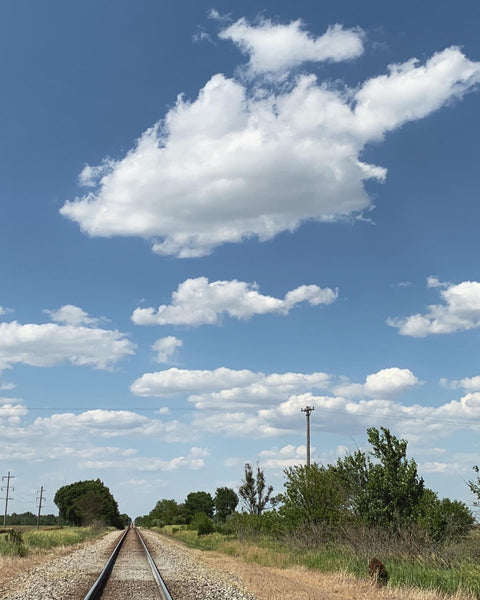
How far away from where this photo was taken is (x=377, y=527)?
76.6 feet

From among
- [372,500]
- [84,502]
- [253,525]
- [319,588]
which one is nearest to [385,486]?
[372,500]

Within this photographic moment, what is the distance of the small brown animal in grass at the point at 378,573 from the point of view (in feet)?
56.4

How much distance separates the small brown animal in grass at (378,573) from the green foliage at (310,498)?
31.1 feet

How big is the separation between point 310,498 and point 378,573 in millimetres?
13083

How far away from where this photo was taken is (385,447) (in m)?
24.7

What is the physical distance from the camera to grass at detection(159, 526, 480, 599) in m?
15.6

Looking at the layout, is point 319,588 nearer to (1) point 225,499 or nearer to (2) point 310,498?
(2) point 310,498

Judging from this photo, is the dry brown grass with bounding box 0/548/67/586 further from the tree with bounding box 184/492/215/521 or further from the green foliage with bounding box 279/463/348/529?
the tree with bounding box 184/492/215/521

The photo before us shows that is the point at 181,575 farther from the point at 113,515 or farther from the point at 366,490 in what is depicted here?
the point at 113,515

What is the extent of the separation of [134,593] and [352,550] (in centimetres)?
1115

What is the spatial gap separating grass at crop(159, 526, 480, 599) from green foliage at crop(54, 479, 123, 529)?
89.1 metres

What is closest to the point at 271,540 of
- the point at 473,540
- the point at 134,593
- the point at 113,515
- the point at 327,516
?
the point at 327,516

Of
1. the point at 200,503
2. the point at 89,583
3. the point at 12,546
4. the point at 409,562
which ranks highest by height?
the point at 409,562

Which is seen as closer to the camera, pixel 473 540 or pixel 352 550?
pixel 473 540
